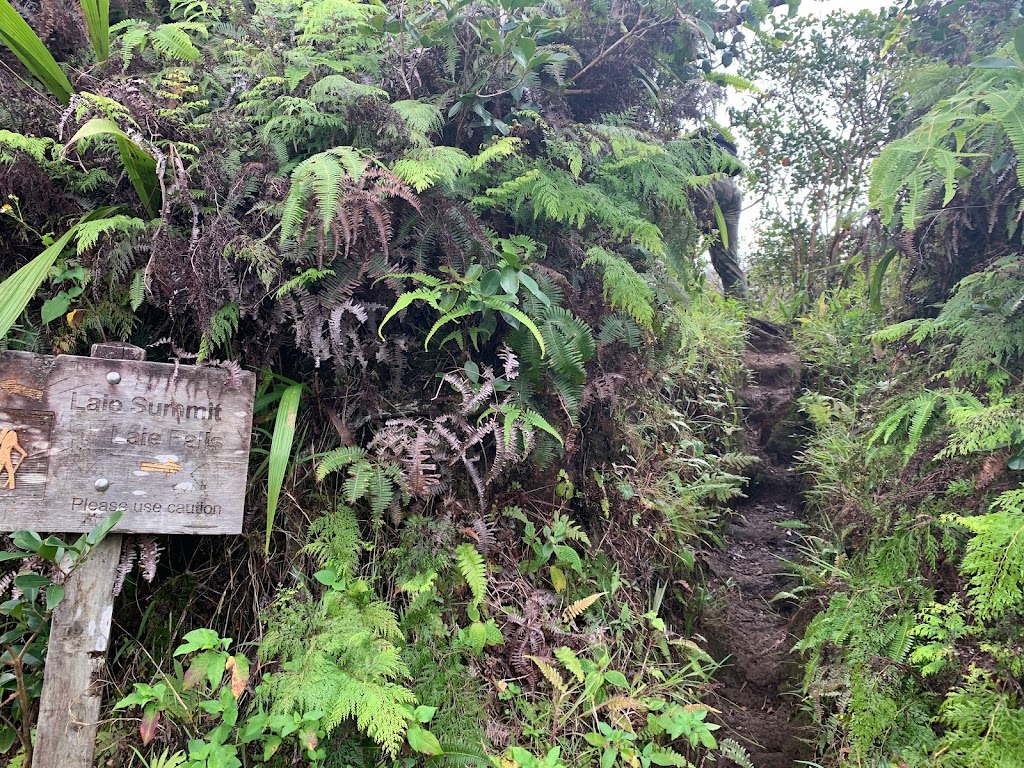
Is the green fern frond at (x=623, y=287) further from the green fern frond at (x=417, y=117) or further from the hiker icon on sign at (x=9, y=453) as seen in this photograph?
the hiker icon on sign at (x=9, y=453)

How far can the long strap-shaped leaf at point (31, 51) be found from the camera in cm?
226

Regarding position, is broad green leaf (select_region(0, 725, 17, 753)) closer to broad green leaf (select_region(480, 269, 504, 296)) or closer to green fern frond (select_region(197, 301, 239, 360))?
green fern frond (select_region(197, 301, 239, 360))

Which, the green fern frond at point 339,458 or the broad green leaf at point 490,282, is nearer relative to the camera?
the green fern frond at point 339,458

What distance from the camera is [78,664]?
188 centimetres

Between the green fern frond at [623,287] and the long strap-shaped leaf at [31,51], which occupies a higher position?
the long strap-shaped leaf at [31,51]

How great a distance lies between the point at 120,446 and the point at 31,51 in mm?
1606

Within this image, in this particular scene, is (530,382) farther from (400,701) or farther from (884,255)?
(884,255)

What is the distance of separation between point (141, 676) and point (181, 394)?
977mm

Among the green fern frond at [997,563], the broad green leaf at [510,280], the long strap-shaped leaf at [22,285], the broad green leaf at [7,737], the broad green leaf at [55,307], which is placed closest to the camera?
the broad green leaf at [7,737]

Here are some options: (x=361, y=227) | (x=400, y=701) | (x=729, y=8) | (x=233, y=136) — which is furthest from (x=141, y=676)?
(x=729, y=8)

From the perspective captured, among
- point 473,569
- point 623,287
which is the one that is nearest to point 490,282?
point 623,287

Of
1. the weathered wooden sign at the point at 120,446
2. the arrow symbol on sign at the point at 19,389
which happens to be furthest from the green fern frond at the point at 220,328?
the arrow symbol on sign at the point at 19,389

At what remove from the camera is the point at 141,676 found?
83.7 inches

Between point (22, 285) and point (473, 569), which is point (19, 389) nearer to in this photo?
point (22, 285)
